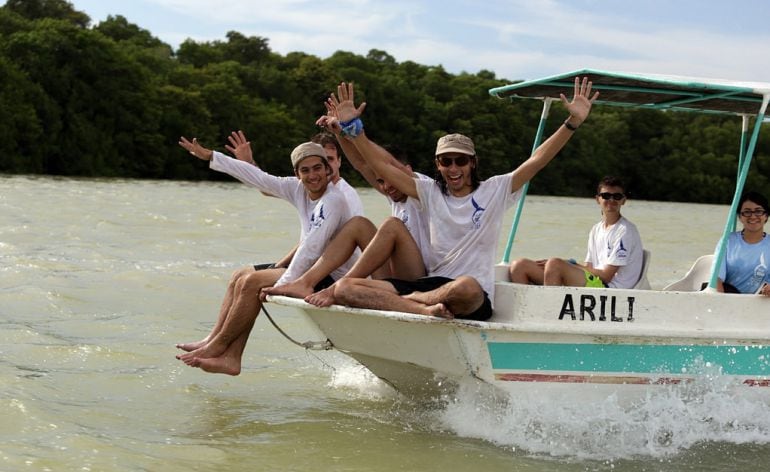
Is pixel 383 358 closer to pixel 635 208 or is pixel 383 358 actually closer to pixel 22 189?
pixel 22 189

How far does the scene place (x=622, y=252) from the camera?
6.88 m

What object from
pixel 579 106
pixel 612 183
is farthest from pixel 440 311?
pixel 612 183

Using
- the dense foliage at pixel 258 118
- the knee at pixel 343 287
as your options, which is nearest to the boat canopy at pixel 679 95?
the knee at pixel 343 287

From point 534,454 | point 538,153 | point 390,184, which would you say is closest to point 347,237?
point 390,184

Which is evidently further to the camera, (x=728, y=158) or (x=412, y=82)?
(x=412, y=82)

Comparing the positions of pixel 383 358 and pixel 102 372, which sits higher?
pixel 383 358

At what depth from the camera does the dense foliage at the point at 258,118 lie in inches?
1310

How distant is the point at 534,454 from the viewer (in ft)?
18.9

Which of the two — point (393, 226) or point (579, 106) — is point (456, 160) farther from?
point (579, 106)

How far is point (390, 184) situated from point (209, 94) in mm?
57529

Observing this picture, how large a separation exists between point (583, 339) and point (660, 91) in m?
1.95

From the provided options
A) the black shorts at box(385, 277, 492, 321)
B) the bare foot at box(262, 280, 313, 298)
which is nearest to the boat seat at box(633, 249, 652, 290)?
the black shorts at box(385, 277, 492, 321)

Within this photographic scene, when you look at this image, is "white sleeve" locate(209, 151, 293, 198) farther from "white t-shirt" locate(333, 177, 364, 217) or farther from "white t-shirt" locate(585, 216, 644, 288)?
"white t-shirt" locate(585, 216, 644, 288)

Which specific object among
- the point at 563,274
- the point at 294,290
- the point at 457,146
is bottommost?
the point at 294,290
